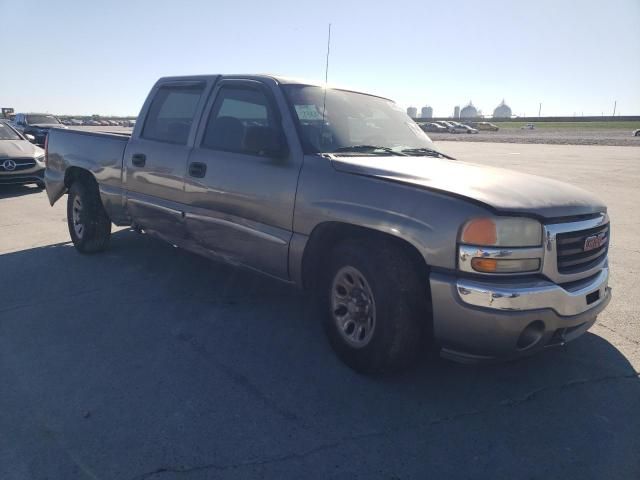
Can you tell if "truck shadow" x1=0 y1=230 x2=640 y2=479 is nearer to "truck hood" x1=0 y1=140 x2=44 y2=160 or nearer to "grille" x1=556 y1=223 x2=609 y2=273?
"grille" x1=556 y1=223 x2=609 y2=273

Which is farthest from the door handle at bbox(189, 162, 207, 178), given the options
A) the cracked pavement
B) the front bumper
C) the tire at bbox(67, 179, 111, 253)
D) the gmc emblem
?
the gmc emblem

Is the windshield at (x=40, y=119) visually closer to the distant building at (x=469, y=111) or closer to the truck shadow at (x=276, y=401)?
the truck shadow at (x=276, y=401)

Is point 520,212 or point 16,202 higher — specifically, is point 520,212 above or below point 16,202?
above

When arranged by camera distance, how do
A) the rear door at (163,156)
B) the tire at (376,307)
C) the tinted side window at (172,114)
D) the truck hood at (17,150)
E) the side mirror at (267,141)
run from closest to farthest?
the tire at (376,307), the side mirror at (267,141), the rear door at (163,156), the tinted side window at (172,114), the truck hood at (17,150)

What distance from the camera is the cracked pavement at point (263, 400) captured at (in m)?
2.49

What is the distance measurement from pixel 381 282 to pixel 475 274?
0.54 m

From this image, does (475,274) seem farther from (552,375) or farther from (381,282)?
(552,375)

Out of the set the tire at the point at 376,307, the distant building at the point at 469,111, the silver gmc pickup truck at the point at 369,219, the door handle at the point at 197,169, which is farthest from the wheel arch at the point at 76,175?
the distant building at the point at 469,111

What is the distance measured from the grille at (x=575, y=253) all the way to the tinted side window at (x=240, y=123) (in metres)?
Answer: 1.97

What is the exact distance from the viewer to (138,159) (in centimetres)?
503

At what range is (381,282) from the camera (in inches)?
120

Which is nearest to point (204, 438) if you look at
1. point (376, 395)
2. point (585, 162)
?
point (376, 395)

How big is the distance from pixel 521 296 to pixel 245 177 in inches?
84.4

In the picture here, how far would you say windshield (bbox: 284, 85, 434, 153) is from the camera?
378 cm
